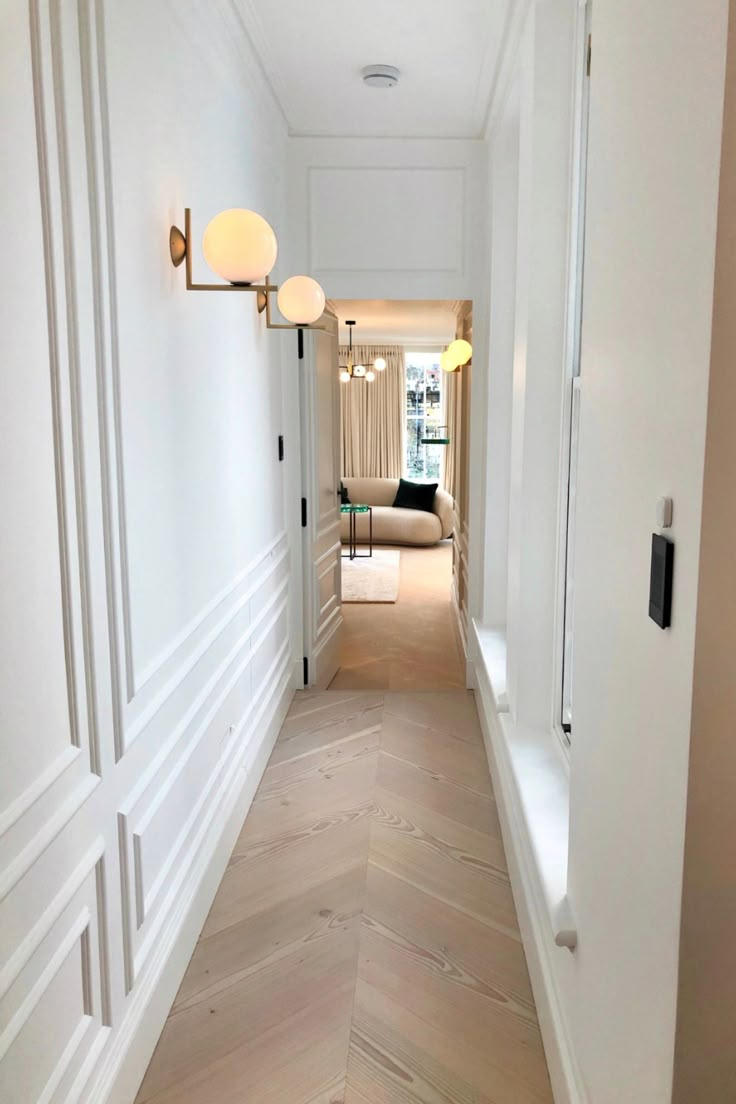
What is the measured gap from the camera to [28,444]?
1.29 m

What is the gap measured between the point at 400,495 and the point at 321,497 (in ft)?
19.9

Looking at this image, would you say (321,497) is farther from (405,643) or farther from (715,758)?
(715,758)

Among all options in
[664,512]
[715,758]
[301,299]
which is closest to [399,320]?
[301,299]

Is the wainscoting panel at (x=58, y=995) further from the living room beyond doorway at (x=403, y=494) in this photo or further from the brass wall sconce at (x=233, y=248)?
the living room beyond doorway at (x=403, y=494)

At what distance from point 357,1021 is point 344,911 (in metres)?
0.45

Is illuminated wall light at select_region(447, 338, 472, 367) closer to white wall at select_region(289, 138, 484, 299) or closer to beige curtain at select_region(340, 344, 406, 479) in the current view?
white wall at select_region(289, 138, 484, 299)

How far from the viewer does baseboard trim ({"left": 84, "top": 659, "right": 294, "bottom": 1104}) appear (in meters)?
1.64

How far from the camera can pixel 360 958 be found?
7.20 ft

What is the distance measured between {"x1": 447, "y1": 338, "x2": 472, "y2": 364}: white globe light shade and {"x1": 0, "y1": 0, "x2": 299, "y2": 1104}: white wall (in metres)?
2.01

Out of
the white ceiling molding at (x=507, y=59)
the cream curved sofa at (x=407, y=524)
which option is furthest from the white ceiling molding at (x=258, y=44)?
the cream curved sofa at (x=407, y=524)

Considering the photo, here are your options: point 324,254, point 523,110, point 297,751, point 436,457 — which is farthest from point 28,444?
point 436,457

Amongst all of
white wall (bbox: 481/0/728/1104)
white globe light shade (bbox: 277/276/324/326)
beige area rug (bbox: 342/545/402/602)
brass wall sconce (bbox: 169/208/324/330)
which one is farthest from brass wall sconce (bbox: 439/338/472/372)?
white wall (bbox: 481/0/728/1104)

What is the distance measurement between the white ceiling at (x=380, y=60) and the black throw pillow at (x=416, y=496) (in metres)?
6.48

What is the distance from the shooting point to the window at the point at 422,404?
11523mm
